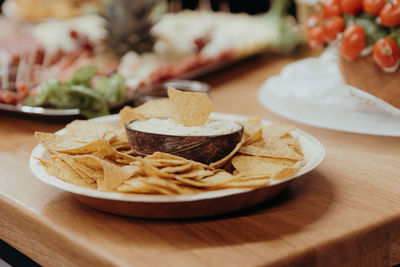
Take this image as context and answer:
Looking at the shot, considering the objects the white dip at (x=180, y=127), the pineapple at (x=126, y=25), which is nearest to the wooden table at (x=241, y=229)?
the white dip at (x=180, y=127)

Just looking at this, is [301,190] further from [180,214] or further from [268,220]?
[180,214]

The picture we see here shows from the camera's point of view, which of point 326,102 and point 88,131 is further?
point 326,102

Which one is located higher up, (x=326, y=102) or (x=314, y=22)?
(x=314, y=22)

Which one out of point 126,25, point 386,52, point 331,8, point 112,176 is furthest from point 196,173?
point 126,25

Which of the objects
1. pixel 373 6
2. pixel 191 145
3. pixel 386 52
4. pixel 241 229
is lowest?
pixel 241 229

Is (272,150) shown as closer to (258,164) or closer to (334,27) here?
(258,164)

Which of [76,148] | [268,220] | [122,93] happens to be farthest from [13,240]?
[122,93]
